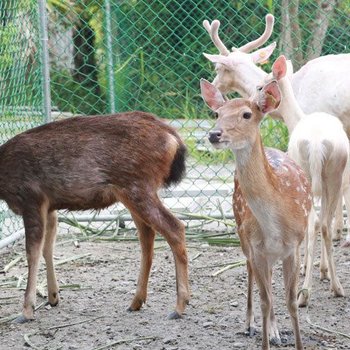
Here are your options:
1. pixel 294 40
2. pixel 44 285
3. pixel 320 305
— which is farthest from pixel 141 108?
pixel 320 305

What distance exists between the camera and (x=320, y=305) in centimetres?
573

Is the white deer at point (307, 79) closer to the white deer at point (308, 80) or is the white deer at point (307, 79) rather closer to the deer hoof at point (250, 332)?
the white deer at point (308, 80)

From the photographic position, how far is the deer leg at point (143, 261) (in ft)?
18.7

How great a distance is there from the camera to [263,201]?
4543 millimetres

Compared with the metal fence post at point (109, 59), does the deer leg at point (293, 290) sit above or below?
below

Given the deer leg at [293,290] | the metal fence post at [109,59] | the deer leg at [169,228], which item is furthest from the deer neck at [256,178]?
the metal fence post at [109,59]

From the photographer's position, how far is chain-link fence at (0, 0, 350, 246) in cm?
734

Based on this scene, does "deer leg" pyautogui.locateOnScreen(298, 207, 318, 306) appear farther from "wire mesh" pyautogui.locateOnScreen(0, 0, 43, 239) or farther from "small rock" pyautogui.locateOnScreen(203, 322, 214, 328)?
"wire mesh" pyautogui.locateOnScreen(0, 0, 43, 239)

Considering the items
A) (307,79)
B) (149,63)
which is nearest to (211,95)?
(307,79)

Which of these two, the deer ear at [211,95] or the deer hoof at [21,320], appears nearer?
the deer ear at [211,95]

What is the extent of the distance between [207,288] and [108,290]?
2.02ft

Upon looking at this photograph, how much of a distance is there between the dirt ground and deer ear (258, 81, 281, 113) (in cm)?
123

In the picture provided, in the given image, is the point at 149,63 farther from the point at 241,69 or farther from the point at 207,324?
the point at 207,324

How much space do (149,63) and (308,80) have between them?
3248 mm
